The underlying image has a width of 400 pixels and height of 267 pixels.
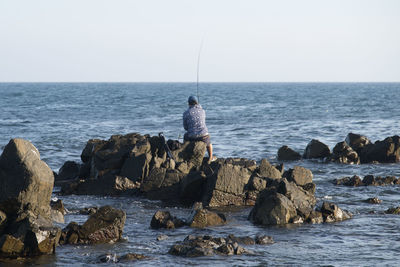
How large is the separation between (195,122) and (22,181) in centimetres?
647

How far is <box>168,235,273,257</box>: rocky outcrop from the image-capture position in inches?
350

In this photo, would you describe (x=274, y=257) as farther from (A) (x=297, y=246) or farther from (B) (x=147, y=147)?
(B) (x=147, y=147)

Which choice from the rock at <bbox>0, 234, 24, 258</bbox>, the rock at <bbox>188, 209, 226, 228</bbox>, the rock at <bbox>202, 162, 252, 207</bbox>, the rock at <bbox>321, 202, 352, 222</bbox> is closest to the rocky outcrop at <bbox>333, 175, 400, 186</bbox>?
the rock at <bbox>202, 162, 252, 207</bbox>

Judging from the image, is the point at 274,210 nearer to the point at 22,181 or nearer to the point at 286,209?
the point at 286,209

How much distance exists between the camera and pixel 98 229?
31.5ft

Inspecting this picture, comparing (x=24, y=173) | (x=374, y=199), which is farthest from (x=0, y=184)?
(x=374, y=199)

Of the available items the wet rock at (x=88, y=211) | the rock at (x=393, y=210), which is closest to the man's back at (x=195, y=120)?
the wet rock at (x=88, y=211)

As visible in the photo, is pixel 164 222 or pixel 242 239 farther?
pixel 164 222

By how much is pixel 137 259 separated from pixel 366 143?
14.2m

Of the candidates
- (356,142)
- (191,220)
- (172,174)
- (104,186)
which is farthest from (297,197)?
(356,142)

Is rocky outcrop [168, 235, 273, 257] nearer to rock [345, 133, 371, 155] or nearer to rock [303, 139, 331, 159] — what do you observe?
rock [303, 139, 331, 159]

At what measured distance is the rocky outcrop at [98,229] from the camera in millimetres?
9531

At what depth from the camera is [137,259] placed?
8672mm

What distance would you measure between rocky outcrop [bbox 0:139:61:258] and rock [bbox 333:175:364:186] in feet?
28.0
